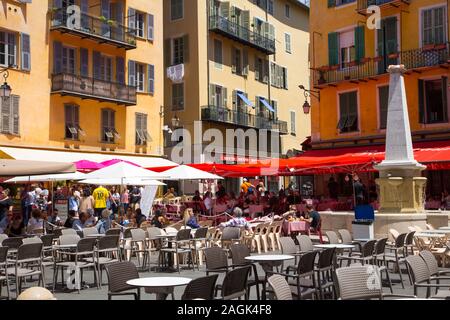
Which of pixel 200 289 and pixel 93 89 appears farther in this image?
pixel 93 89

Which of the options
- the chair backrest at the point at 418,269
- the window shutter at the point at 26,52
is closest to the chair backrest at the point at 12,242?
the chair backrest at the point at 418,269

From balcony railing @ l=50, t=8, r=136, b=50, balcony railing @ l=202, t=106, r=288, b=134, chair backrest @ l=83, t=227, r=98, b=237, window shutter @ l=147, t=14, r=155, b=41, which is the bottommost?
chair backrest @ l=83, t=227, r=98, b=237

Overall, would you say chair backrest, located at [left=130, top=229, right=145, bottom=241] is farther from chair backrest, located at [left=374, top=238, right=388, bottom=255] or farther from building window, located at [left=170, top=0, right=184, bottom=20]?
building window, located at [left=170, top=0, right=184, bottom=20]

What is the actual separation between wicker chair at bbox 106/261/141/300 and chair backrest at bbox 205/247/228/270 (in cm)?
157

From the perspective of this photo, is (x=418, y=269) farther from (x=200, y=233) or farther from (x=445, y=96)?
(x=445, y=96)

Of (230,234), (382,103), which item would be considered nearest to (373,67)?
(382,103)

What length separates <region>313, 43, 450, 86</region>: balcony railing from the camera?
26250 mm

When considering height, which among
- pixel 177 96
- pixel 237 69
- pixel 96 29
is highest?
pixel 96 29

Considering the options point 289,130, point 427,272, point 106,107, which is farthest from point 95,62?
point 427,272

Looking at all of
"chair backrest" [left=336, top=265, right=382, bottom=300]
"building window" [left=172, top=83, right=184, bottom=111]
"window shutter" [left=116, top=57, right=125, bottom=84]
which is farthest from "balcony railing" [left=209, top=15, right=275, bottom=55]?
"chair backrest" [left=336, top=265, right=382, bottom=300]

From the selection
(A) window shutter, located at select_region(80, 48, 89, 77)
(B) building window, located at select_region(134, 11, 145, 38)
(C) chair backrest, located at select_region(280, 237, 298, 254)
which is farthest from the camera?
(B) building window, located at select_region(134, 11, 145, 38)

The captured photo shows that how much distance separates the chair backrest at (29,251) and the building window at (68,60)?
69.7 feet

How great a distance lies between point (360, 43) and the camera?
1146 inches

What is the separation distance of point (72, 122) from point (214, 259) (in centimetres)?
2301
